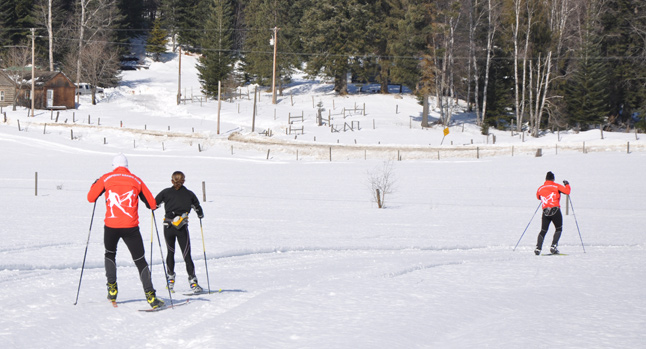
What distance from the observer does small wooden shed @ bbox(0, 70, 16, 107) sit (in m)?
67.5

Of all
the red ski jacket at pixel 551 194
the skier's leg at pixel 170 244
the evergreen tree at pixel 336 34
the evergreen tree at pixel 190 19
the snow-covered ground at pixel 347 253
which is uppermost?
the evergreen tree at pixel 190 19

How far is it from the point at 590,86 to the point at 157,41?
64151mm

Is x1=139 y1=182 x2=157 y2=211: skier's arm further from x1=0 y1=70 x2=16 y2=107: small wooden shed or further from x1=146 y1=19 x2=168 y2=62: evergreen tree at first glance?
x1=146 y1=19 x2=168 y2=62: evergreen tree

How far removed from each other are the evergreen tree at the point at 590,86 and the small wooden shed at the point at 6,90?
5542 cm

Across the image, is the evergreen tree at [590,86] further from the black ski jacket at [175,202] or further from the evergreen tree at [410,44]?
the black ski jacket at [175,202]

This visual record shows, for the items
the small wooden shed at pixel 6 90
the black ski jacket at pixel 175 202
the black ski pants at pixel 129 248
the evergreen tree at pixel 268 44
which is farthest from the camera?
the evergreen tree at pixel 268 44

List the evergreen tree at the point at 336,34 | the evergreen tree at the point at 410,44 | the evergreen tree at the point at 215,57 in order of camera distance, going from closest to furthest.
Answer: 1. the evergreen tree at the point at 410,44
2. the evergreen tree at the point at 336,34
3. the evergreen tree at the point at 215,57

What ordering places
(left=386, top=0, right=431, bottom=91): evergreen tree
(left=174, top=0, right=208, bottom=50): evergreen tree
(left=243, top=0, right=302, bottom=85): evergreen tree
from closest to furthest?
(left=386, top=0, right=431, bottom=91): evergreen tree < (left=243, top=0, right=302, bottom=85): evergreen tree < (left=174, top=0, right=208, bottom=50): evergreen tree

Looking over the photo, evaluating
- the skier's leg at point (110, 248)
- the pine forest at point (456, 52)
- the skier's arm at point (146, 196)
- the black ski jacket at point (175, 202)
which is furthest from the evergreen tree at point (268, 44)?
the skier's leg at point (110, 248)

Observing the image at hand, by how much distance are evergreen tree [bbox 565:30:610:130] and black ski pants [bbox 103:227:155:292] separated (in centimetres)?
5496

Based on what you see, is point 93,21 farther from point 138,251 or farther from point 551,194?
point 138,251

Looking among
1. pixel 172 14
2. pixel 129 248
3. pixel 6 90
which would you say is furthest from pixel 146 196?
pixel 172 14

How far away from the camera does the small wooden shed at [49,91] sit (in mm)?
67438

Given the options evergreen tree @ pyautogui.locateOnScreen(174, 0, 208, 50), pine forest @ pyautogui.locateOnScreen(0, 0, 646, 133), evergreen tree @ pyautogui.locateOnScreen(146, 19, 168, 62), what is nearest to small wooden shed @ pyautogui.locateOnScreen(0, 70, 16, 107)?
pine forest @ pyautogui.locateOnScreen(0, 0, 646, 133)
